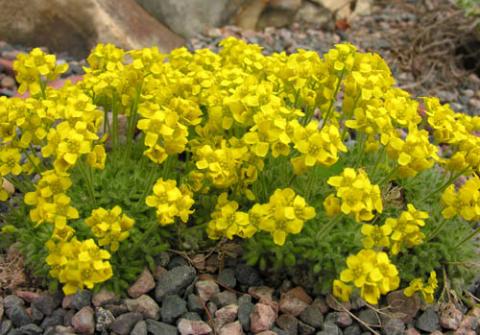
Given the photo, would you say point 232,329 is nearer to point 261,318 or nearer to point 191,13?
point 261,318

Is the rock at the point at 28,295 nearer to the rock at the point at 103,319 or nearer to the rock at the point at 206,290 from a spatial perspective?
the rock at the point at 103,319

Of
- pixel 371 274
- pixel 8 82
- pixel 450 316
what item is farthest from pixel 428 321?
pixel 8 82

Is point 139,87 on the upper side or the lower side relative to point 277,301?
upper

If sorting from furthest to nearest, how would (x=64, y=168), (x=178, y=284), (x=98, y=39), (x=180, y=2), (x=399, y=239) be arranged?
(x=180, y=2)
(x=98, y=39)
(x=178, y=284)
(x=399, y=239)
(x=64, y=168)

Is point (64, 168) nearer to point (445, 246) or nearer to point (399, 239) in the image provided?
point (399, 239)

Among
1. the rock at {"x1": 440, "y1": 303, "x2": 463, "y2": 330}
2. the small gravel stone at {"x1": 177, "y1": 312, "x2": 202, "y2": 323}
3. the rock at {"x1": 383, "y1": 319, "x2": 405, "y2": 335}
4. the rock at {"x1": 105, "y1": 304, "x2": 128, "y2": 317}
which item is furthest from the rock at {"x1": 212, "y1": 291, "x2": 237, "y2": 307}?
the rock at {"x1": 440, "y1": 303, "x2": 463, "y2": 330}

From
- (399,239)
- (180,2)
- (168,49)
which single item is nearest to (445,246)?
(399,239)

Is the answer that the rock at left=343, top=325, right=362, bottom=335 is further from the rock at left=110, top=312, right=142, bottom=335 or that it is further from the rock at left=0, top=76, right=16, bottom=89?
the rock at left=0, top=76, right=16, bottom=89
